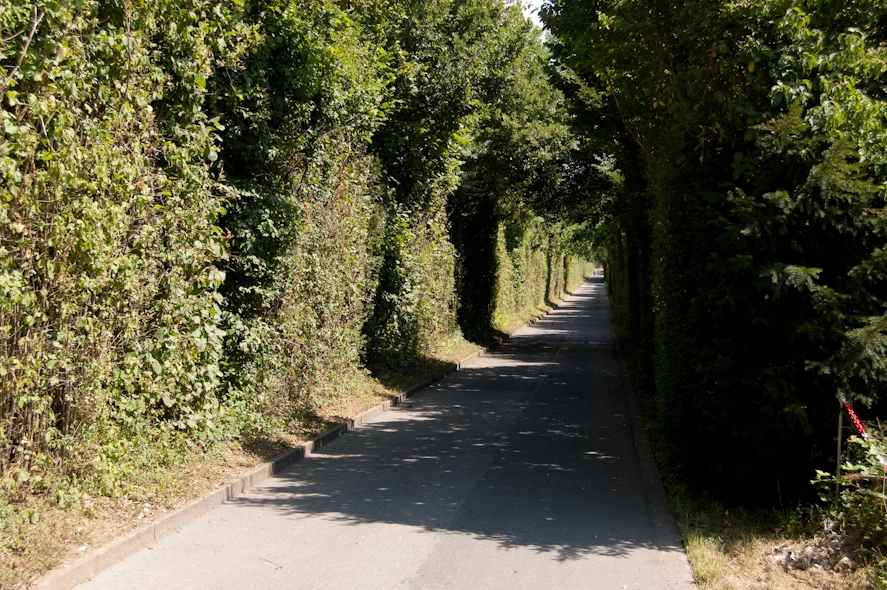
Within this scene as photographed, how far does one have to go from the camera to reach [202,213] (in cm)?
836

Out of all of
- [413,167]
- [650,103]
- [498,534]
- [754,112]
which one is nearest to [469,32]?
[413,167]

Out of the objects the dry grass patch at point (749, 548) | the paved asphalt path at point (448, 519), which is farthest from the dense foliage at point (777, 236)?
the paved asphalt path at point (448, 519)

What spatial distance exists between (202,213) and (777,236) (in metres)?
5.49

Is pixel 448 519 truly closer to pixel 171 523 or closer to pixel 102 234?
pixel 171 523

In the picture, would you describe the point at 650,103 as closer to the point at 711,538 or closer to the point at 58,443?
the point at 711,538

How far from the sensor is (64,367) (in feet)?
21.0

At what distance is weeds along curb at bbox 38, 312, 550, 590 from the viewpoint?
5391mm

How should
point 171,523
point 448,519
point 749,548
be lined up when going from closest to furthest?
1. point 749,548
2. point 171,523
3. point 448,519

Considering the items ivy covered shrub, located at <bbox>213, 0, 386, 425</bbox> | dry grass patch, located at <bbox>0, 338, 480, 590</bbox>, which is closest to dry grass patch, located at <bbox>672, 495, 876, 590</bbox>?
dry grass patch, located at <bbox>0, 338, 480, 590</bbox>

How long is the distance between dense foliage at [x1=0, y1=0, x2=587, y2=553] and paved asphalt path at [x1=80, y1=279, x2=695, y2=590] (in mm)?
1027

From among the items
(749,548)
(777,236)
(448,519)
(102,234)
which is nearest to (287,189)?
(102,234)

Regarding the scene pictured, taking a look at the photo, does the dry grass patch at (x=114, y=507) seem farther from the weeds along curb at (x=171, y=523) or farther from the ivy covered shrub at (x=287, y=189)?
the ivy covered shrub at (x=287, y=189)

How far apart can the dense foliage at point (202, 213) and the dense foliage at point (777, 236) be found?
4817 millimetres

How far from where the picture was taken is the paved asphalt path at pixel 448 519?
232 inches
